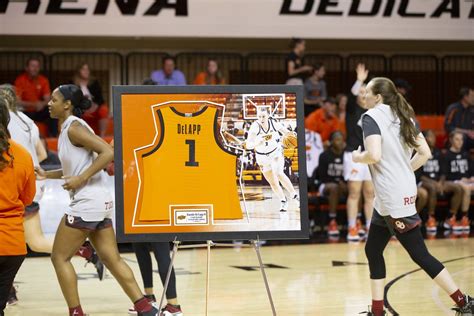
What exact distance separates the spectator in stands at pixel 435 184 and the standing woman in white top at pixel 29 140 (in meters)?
7.59

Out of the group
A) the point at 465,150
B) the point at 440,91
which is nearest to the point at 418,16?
the point at 440,91

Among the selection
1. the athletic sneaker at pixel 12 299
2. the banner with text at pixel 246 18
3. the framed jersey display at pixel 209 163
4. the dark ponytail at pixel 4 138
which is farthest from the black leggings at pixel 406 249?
the banner with text at pixel 246 18

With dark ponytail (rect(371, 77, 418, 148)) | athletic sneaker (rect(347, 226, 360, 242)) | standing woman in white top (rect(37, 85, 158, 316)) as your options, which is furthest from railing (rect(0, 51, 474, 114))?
dark ponytail (rect(371, 77, 418, 148))

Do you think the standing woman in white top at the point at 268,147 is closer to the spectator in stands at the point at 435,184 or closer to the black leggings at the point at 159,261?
the black leggings at the point at 159,261

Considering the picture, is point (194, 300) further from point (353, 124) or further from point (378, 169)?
point (353, 124)

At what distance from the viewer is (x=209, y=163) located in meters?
6.50

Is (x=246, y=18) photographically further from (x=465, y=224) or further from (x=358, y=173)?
(x=465, y=224)

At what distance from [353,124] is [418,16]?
16.1 ft

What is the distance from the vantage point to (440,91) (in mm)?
18156

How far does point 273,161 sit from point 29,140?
2.90 meters

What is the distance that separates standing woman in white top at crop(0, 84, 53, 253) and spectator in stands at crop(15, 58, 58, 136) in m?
6.07

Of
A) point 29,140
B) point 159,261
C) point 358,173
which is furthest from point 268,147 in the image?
point 358,173

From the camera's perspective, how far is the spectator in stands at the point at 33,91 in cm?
1477

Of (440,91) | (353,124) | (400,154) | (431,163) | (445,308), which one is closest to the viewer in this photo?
(400,154)
